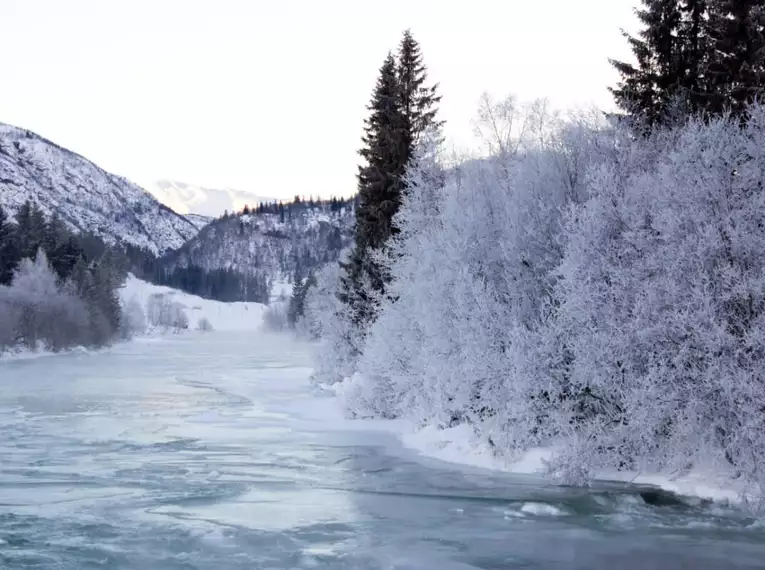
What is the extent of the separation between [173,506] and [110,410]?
1839 centimetres

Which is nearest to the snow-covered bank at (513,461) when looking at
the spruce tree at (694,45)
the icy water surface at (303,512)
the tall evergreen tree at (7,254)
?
the icy water surface at (303,512)

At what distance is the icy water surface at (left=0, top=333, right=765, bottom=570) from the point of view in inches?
472

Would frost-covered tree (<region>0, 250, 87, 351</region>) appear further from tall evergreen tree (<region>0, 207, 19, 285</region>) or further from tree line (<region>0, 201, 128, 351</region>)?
tall evergreen tree (<region>0, 207, 19, 285</region>)

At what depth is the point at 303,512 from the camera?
14.8 metres

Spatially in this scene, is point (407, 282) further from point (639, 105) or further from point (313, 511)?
point (313, 511)

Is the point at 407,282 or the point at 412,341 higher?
the point at 407,282

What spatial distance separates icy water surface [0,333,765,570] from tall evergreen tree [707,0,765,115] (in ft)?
39.2

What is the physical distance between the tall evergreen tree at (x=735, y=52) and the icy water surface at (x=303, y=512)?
39.2 feet

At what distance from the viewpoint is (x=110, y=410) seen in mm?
32156

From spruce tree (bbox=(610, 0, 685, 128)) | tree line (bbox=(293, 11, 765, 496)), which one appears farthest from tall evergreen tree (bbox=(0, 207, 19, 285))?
spruce tree (bbox=(610, 0, 685, 128))

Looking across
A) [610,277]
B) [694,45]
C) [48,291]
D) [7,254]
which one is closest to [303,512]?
[610,277]

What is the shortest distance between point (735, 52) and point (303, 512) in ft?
59.0

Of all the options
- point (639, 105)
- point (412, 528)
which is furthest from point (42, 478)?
point (639, 105)

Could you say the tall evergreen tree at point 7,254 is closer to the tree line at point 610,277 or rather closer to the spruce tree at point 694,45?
Answer: the tree line at point 610,277
